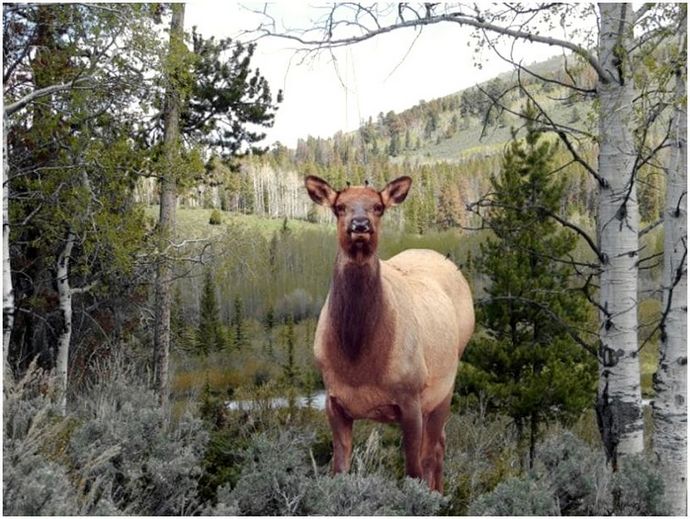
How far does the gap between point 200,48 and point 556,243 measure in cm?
482

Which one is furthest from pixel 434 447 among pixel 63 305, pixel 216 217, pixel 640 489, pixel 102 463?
pixel 63 305

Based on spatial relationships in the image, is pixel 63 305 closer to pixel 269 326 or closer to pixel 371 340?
pixel 269 326

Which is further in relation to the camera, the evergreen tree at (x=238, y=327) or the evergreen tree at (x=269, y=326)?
the evergreen tree at (x=238, y=327)

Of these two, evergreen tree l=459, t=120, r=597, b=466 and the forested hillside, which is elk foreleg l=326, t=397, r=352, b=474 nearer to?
the forested hillside

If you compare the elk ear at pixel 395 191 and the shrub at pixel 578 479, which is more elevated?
the elk ear at pixel 395 191

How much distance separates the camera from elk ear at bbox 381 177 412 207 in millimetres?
3633

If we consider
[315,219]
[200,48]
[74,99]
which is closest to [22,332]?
[74,99]

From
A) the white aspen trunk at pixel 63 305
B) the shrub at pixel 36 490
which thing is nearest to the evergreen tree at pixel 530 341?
the white aspen trunk at pixel 63 305

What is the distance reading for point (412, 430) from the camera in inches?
150

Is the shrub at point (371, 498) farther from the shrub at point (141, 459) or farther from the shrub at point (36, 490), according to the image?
the shrub at point (36, 490)

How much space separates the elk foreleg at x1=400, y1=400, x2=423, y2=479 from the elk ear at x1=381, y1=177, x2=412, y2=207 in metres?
1.04

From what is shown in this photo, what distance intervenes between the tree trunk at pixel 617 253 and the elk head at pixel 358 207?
1.44 metres

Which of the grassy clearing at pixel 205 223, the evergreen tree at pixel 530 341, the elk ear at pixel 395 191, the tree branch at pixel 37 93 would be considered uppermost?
the tree branch at pixel 37 93

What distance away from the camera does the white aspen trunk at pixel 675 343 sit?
165 inches
